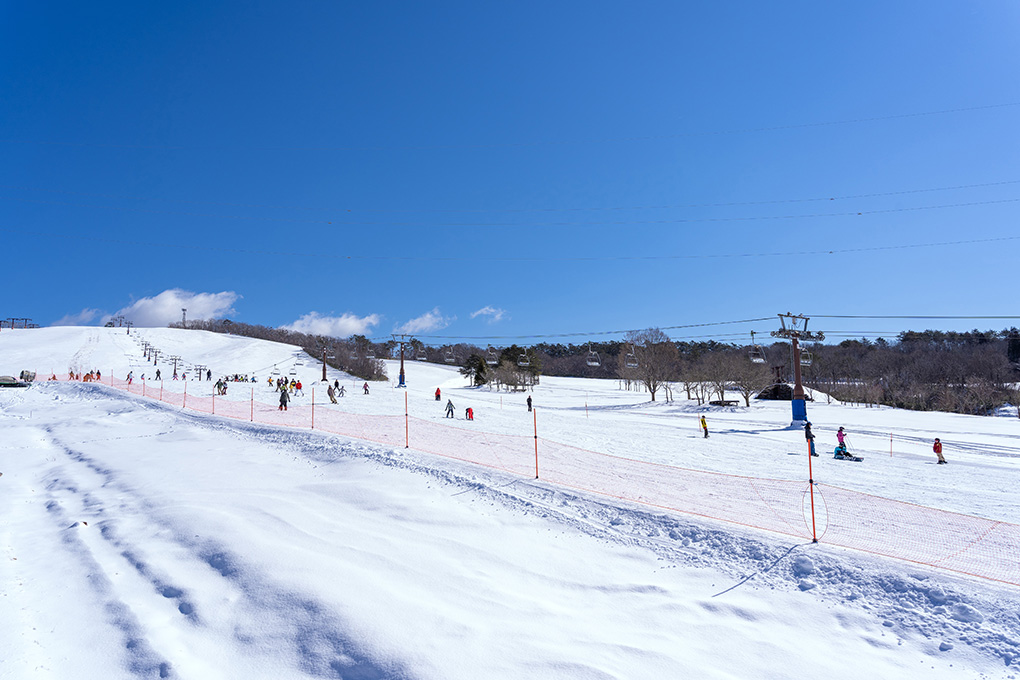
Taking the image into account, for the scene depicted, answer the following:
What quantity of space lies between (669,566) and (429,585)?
13.4ft

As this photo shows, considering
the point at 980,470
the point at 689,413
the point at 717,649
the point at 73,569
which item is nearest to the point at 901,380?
the point at 689,413

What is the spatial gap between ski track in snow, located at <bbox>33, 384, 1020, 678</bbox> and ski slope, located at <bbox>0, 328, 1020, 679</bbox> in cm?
3

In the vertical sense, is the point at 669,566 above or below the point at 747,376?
below

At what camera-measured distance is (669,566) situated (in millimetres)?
8883

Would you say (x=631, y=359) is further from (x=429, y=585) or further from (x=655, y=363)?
(x=429, y=585)

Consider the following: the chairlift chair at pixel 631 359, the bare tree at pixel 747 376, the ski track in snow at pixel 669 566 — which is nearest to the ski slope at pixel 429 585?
the ski track in snow at pixel 669 566

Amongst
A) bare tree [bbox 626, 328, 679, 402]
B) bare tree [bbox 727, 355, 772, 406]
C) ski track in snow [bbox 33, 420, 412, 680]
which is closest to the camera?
ski track in snow [bbox 33, 420, 412, 680]

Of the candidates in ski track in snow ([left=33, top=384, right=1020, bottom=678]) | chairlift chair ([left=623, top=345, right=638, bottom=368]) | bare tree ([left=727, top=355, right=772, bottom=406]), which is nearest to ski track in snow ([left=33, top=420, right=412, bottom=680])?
ski track in snow ([left=33, top=384, right=1020, bottom=678])

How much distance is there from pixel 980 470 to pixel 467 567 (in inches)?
918

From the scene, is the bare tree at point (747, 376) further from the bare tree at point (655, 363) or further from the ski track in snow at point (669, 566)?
the ski track in snow at point (669, 566)

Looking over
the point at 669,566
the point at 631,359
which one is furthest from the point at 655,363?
the point at 669,566

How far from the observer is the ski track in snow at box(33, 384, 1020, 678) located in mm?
6352

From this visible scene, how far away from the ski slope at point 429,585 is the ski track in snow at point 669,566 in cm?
3

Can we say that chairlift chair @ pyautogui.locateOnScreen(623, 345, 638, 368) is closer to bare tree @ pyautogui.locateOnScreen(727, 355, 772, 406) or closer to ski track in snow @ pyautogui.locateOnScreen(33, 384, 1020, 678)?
bare tree @ pyautogui.locateOnScreen(727, 355, 772, 406)
